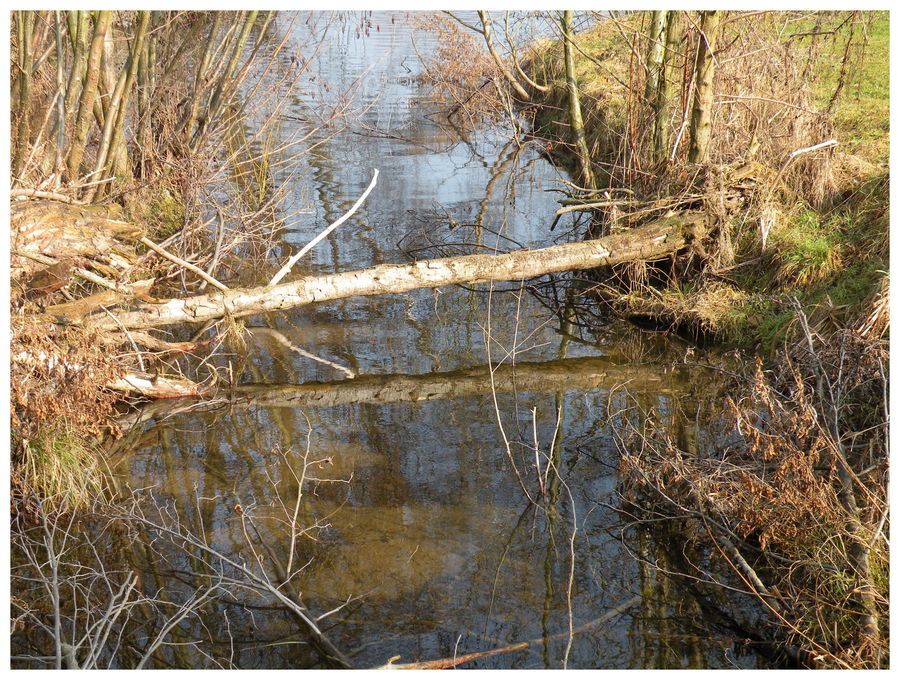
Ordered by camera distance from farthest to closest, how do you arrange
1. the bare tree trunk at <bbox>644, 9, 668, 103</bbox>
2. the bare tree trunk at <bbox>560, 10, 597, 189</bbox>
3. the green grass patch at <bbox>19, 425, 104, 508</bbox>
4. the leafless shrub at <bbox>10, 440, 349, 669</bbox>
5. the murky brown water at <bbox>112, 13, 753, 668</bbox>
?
1. the bare tree trunk at <bbox>560, 10, 597, 189</bbox>
2. the bare tree trunk at <bbox>644, 9, 668, 103</bbox>
3. the green grass patch at <bbox>19, 425, 104, 508</bbox>
4. the murky brown water at <bbox>112, 13, 753, 668</bbox>
5. the leafless shrub at <bbox>10, 440, 349, 669</bbox>

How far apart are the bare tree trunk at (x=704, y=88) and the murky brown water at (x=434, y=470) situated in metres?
1.92

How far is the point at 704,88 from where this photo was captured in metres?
8.15

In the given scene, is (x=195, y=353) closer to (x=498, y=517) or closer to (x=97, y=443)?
(x=97, y=443)

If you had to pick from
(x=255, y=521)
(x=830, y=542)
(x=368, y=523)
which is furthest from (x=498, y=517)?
(x=830, y=542)

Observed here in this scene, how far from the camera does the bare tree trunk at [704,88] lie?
7.81m

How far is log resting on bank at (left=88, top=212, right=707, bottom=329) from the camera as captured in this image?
7.04m

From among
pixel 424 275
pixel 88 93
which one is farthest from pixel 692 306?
pixel 88 93

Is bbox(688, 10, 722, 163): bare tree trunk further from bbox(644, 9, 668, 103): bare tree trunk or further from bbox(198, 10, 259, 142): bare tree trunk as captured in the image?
bbox(198, 10, 259, 142): bare tree trunk

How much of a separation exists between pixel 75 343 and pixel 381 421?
7.62ft

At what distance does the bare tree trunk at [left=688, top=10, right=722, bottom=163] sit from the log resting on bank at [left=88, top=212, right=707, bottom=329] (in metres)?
0.68

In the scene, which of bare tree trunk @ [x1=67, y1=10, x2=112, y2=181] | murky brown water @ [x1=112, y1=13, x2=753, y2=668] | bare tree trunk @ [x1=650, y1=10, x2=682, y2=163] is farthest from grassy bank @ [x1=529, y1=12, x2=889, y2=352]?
bare tree trunk @ [x1=67, y1=10, x2=112, y2=181]

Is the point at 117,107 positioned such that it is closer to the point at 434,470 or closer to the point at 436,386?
the point at 436,386

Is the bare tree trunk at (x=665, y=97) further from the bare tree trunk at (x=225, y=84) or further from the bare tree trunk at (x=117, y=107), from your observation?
the bare tree trunk at (x=117, y=107)

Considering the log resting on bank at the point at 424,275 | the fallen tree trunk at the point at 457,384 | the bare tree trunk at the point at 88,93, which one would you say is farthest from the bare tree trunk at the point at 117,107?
the fallen tree trunk at the point at 457,384
